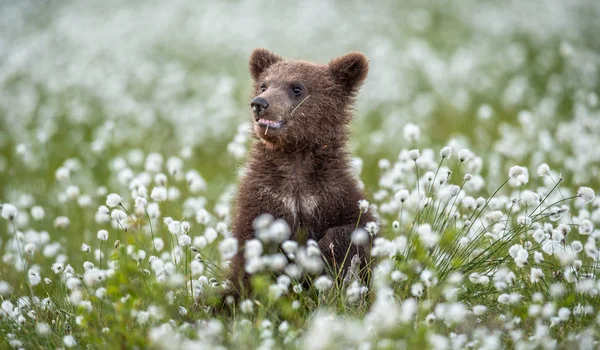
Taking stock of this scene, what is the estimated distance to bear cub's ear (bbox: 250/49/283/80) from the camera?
553cm

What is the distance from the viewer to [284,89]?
5.00 metres

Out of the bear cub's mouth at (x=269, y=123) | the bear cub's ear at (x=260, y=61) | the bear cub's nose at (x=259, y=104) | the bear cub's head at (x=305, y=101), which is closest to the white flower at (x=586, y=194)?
the bear cub's head at (x=305, y=101)

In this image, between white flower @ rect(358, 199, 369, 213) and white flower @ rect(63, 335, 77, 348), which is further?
white flower @ rect(358, 199, 369, 213)

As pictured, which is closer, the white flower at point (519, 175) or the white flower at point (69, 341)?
the white flower at point (69, 341)

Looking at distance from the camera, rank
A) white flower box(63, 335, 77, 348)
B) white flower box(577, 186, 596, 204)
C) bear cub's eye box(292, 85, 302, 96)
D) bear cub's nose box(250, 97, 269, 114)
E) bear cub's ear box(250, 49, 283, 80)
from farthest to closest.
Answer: bear cub's ear box(250, 49, 283, 80)
bear cub's eye box(292, 85, 302, 96)
bear cub's nose box(250, 97, 269, 114)
white flower box(577, 186, 596, 204)
white flower box(63, 335, 77, 348)

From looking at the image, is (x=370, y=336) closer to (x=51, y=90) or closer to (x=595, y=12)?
(x=51, y=90)

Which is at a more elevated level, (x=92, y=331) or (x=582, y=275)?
(x=582, y=275)

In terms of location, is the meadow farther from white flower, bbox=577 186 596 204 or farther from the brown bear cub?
the brown bear cub

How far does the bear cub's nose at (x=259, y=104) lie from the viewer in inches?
186

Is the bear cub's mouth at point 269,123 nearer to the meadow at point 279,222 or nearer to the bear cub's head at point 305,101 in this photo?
the bear cub's head at point 305,101

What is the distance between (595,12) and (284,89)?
49.5 ft

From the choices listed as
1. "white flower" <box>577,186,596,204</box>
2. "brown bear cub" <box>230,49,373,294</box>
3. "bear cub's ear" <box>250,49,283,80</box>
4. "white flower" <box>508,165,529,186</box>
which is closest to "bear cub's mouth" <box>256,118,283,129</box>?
"brown bear cub" <box>230,49,373,294</box>

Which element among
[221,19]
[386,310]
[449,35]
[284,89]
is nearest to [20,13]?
[221,19]

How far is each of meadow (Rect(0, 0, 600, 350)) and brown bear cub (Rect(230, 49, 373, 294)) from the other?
26cm
